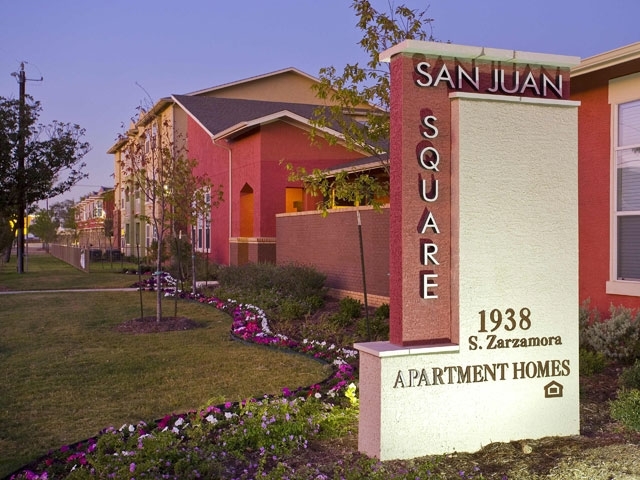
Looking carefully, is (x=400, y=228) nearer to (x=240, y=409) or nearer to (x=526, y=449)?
(x=526, y=449)

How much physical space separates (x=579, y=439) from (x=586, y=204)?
17.4ft

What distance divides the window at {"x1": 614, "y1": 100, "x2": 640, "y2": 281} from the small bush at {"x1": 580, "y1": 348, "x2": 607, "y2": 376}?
197 cm

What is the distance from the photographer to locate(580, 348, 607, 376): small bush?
25.7 feet

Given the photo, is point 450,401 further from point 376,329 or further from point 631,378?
point 376,329

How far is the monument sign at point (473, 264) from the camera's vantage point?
5.32 m

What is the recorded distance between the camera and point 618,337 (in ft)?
27.8

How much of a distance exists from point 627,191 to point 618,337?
224 centimetres

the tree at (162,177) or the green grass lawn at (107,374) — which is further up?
the tree at (162,177)

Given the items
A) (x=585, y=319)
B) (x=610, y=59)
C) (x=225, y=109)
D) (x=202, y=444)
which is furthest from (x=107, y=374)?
(x=225, y=109)

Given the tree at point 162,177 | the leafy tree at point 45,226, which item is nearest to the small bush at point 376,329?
the tree at point 162,177

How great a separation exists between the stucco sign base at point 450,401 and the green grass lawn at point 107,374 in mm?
2210

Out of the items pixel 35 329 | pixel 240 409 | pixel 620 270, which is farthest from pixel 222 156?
pixel 240 409

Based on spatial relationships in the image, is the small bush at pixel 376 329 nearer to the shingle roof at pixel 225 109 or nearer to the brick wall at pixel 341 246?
the brick wall at pixel 341 246

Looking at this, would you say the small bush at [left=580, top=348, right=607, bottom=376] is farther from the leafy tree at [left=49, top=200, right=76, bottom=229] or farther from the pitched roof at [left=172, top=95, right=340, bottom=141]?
the leafy tree at [left=49, top=200, right=76, bottom=229]
